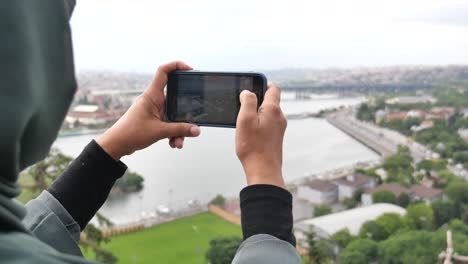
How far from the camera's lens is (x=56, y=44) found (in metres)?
0.20

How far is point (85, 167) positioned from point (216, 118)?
0.45ft

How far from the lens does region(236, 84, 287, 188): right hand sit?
343 mm

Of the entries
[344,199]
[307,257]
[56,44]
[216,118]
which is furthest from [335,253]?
[56,44]

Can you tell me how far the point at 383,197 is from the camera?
6.36 meters

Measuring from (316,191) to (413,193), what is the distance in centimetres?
135

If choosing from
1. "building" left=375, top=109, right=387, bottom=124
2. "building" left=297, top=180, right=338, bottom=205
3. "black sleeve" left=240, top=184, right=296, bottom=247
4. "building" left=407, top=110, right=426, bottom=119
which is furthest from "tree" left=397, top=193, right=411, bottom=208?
"black sleeve" left=240, top=184, right=296, bottom=247

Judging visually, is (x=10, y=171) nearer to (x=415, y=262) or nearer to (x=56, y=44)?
(x=56, y=44)

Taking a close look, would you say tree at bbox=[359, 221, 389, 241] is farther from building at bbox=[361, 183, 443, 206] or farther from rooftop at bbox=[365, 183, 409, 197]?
rooftop at bbox=[365, 183, 409, 197]

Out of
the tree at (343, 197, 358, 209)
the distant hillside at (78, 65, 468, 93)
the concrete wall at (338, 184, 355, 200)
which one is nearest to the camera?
the tree at (343, 197, 358, 209)

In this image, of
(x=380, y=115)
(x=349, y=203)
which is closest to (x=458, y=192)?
(x=349, y=203)

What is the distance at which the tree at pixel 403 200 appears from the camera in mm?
6309

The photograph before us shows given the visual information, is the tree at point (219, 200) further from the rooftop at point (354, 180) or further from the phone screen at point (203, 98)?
the phone screen at point (203, 98)

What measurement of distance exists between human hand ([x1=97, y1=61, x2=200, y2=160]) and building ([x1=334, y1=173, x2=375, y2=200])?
21.6 ft

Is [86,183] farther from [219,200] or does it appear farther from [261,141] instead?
[219,200]
